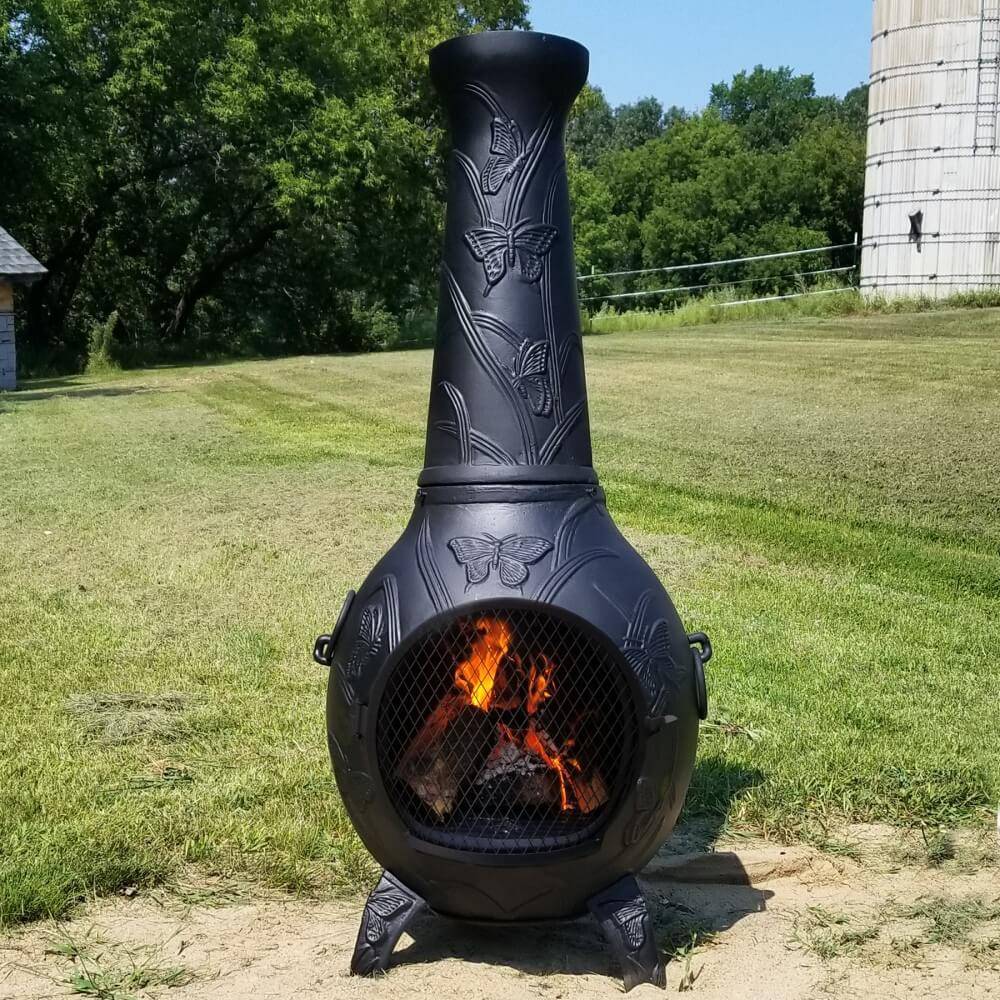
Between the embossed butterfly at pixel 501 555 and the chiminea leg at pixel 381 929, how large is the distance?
74cm

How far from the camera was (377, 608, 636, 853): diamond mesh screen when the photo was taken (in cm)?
269

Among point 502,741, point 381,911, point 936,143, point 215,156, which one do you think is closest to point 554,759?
point 502,741

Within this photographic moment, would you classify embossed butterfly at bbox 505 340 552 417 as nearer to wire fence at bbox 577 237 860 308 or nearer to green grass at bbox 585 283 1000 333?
green grass at bbox 585 283 1000 333

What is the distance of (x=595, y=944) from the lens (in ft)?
9.78

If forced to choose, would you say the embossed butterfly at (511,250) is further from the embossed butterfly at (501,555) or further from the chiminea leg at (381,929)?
the chiminea leg at (381,929)

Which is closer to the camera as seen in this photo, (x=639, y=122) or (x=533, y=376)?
(x=533, y=376)

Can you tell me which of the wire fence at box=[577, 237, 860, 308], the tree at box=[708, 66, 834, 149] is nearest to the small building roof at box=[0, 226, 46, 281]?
the wire fence at box=[577, 237, 860, 308]

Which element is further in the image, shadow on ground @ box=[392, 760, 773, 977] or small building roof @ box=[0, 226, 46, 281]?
small building roof @ box=[0, 226, 46, 281]

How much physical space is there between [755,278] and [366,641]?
118ft

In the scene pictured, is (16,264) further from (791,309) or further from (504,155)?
(504,155)

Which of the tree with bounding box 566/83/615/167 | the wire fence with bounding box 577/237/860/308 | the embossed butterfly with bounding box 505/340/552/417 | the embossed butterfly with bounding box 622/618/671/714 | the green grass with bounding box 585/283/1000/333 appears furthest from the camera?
the tree with bounding box 566/83/615/167

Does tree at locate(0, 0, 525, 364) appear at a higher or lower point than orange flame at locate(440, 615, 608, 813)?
higher

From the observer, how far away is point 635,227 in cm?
5378

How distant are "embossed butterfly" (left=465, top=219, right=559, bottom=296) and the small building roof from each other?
2130cm
